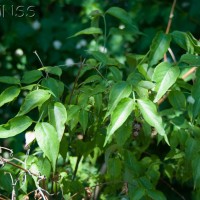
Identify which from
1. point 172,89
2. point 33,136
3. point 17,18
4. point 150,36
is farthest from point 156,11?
point 33,136

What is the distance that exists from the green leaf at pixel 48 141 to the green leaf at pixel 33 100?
0.06 m

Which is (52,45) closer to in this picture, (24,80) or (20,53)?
(20,53)

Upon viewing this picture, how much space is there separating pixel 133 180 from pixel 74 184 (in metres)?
0.21

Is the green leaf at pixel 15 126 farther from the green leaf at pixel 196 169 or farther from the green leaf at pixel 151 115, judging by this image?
the green leaf at pixel 196 169

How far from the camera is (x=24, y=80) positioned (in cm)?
154

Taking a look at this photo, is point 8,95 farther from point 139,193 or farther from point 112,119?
point 139,193

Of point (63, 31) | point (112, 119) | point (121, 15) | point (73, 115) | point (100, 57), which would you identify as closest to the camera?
point (112, 119)

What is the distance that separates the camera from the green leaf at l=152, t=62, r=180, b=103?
1408 millimetres

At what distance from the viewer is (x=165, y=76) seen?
56.1 inches

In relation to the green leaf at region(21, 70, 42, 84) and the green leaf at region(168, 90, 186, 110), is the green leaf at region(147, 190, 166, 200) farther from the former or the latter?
the green leaf at region(21, 70, 42, 84)

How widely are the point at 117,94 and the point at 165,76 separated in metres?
0.14

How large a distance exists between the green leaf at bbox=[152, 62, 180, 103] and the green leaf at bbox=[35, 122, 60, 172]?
0.90ft

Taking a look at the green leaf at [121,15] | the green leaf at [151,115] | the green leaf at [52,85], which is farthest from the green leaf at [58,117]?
the green leaf at [121,15]

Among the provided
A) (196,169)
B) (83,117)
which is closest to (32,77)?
(83,117)
